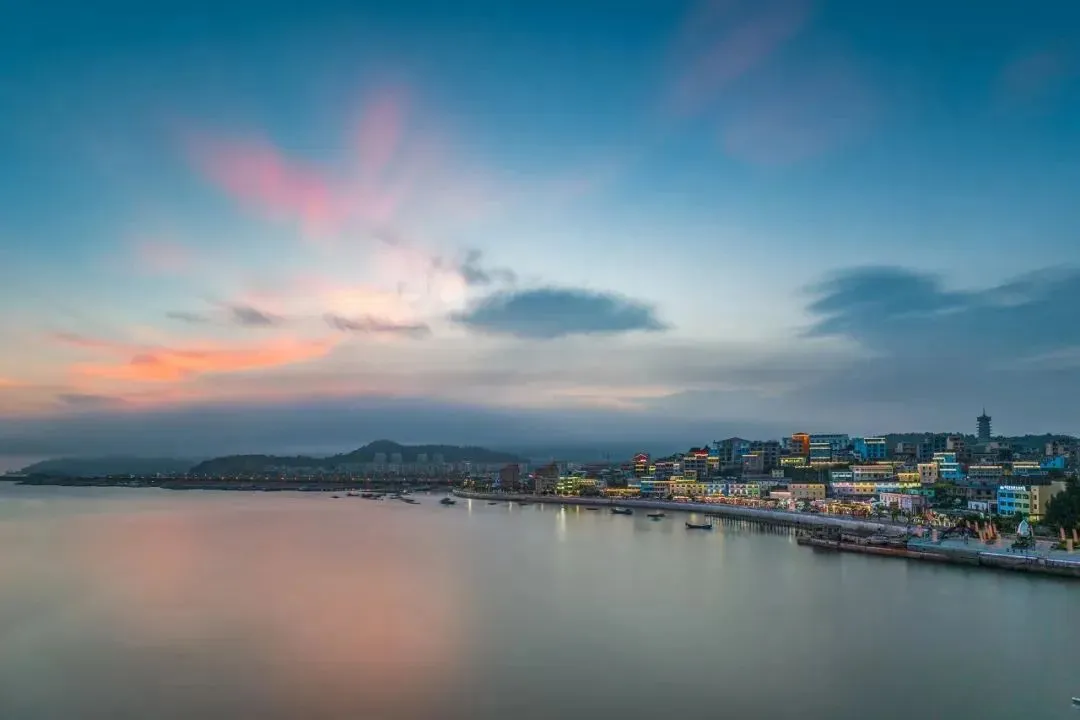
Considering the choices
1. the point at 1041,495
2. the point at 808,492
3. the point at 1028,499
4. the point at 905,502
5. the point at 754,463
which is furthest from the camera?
the point at 754,463

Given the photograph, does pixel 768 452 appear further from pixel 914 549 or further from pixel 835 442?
pixel 914 549

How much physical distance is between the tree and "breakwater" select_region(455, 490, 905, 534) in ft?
10.1

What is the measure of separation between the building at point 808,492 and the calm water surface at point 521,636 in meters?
14.8

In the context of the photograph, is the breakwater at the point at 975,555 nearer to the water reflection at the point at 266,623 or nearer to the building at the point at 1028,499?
the building at the point at 1028,499

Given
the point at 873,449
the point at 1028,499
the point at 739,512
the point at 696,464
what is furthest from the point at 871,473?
the point at 696,464

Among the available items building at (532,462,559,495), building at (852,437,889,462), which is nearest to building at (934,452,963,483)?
building at (852,437,889,462)

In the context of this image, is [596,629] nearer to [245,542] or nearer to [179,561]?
[179,561]

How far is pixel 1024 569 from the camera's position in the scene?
1212 cm

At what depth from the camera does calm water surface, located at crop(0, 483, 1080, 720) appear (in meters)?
6.16

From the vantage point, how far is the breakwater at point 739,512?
63.8ft

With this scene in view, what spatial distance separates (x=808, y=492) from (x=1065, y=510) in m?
14.8

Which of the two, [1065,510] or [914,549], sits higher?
[1065,510]

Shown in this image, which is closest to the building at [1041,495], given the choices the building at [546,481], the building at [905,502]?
the building at [905,502]

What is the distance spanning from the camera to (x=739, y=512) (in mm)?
26922
